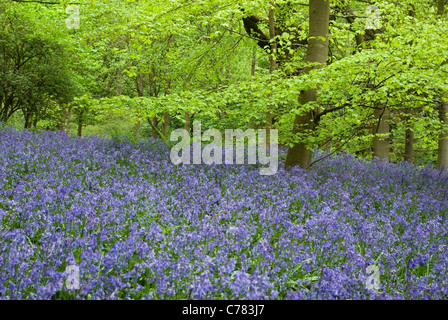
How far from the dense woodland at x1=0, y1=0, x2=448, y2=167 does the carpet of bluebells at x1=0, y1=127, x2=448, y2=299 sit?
155 cm

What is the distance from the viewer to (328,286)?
118 inches

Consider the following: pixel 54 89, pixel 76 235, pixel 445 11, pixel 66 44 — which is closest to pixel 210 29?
pixel 66 44

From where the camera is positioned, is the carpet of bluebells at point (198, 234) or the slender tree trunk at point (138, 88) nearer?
the carpet of bluebells at point (198, 234)

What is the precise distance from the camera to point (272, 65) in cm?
1134

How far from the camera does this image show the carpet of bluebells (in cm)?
287

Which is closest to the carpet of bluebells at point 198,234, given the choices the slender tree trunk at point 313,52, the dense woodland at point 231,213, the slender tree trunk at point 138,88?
the dense woodland at point 231,213

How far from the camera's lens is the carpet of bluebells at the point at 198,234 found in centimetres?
287

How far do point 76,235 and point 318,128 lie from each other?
5.50 m

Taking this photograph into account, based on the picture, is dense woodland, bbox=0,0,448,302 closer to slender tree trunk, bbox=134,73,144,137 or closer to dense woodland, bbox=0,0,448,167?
dense woodland, bbox=0,0,448,167

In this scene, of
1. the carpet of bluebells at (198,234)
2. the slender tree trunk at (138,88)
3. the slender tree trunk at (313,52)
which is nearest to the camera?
the carpet of bluebells at (198,234)

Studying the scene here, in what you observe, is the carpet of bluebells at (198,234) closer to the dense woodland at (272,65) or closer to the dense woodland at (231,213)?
the dense woodland at (231,213)

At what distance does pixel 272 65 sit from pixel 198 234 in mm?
8233

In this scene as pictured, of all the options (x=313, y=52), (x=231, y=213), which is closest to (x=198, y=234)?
(x=231, y=213)

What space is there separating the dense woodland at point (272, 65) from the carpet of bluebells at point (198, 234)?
155cm
